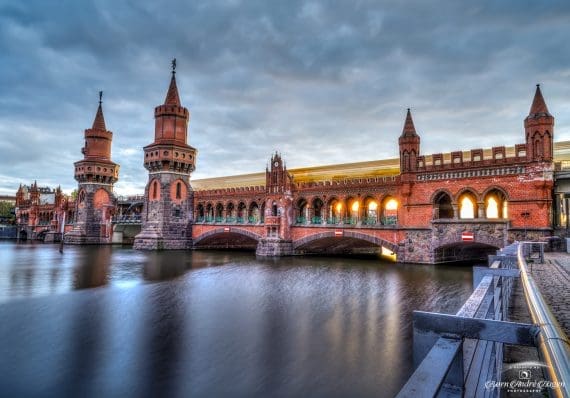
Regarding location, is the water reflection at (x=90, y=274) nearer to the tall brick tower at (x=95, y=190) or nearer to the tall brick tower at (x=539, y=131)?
the tall brick tower at (x=95, y=190)

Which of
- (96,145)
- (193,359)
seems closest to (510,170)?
(193,359)

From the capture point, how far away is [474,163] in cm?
2648

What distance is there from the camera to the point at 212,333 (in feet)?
→ 38.3

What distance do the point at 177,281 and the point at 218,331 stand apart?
34.8 feet

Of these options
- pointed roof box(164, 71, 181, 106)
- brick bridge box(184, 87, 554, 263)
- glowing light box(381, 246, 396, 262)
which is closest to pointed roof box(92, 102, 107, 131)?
pointed roof box(164, 71, 181, 106)

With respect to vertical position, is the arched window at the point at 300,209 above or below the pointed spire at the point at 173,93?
below

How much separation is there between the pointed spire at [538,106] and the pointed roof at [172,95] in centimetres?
3781

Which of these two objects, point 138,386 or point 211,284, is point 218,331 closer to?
point 138,386

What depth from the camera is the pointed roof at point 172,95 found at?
47.1m

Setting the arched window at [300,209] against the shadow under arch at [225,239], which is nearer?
the arched window at [300,209]

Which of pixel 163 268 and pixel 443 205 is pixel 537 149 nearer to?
pixel 443 205

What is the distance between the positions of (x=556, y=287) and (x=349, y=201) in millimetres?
26424

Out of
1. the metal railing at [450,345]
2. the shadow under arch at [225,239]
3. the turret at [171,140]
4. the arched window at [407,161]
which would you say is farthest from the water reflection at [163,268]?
the metal railing at [450,345]

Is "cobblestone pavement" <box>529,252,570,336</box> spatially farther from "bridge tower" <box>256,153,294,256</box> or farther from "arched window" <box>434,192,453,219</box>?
"bridge tower" <box>256,153,294,256</box>
